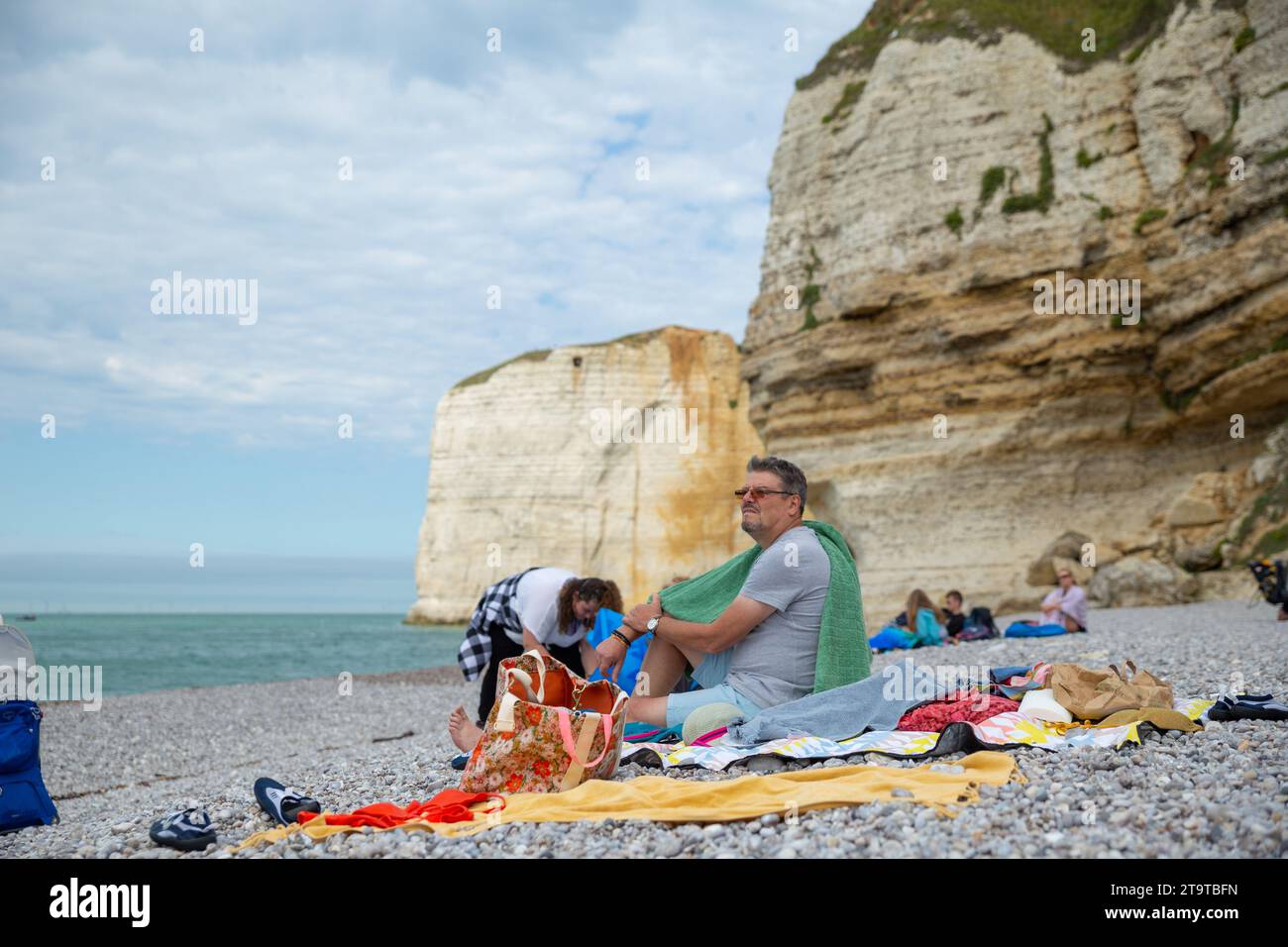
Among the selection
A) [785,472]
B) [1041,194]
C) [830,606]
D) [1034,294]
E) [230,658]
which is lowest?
[230,658]

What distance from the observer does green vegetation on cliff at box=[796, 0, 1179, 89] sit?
21688 millimetres

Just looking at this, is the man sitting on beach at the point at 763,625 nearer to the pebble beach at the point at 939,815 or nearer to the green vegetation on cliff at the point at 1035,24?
the pebble beach at the point at 939,815

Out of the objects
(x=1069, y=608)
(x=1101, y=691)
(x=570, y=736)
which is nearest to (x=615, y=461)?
(x=1069, y=608)

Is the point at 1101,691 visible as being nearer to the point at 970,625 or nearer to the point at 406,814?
the point at 406,814

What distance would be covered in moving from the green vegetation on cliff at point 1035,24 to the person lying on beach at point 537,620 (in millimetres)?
20795

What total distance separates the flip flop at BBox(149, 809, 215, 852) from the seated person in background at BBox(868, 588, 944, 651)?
11.1m

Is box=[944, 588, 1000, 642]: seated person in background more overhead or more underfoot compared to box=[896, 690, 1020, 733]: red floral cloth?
more underfoot

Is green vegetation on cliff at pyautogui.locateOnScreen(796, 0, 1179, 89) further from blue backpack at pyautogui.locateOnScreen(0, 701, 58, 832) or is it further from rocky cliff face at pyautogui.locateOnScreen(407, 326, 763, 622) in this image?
blue backpack at pyautogui.locateOnScreen(0, 701, 58, 832)

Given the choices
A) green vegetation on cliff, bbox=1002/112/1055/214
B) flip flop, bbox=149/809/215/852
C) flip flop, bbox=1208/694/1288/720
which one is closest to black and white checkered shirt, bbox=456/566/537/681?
flip flop, bbox=149/809/215/852

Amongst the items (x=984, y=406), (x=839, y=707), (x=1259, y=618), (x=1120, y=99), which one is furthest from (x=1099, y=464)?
(x=839, y=707)

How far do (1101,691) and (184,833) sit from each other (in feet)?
13.2

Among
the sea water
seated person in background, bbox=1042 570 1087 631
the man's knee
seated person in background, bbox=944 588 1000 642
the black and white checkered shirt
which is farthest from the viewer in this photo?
A: the sea water

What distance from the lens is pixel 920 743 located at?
4.23m
